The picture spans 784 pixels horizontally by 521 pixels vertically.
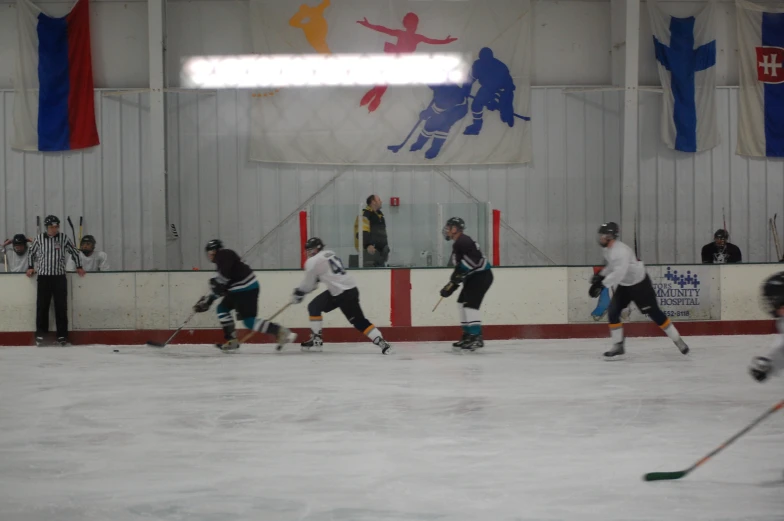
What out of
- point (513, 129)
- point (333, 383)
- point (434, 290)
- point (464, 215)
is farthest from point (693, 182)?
point (333, 383)

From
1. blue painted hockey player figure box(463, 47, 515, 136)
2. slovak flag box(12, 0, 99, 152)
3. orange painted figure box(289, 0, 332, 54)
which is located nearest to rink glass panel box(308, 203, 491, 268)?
blue painted hockey player figure box(463, 47, 515, 136)

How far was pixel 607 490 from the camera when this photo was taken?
3414 mm

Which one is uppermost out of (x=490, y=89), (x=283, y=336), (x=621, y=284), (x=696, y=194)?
(x=490, y=89)

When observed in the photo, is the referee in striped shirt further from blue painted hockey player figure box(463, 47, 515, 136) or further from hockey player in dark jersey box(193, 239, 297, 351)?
blue painted hockey player figure box(463, 47, 515, 136)

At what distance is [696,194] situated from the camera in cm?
1366

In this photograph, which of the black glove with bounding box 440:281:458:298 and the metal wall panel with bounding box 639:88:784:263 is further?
the metal wall panel with bounding box 639:88:784:263

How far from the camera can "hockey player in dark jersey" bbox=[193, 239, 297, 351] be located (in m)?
8.34

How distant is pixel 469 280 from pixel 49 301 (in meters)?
4.51

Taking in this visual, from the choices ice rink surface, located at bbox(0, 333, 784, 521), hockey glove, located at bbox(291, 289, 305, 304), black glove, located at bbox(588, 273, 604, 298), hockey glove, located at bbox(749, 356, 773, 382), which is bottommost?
ice rink surface, located at bbox(0, 333, 784, 521)

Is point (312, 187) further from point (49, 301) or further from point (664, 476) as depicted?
point (664, 476)

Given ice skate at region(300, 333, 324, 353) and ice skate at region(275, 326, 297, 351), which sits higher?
ice skate at region(275, 326, 297, 351)

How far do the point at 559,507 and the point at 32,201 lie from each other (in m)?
11.7

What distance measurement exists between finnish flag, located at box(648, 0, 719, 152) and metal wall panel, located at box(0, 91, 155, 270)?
307 inches

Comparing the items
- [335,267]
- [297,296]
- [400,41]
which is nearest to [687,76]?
[400,41]
